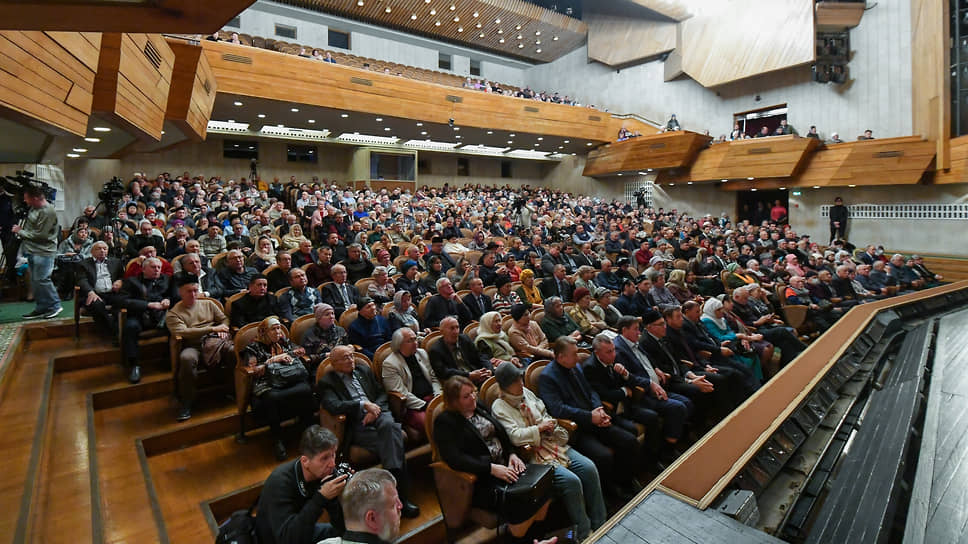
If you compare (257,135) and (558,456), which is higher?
(257,135)

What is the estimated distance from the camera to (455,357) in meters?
2.88

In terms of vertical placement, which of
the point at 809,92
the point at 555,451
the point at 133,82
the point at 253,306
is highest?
the point at 809,92

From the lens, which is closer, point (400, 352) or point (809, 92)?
point (400, 352)

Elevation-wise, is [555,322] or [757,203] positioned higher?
[757,203]

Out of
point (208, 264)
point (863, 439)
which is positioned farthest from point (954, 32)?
point (208, 264)

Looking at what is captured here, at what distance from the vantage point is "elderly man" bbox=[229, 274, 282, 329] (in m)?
3.05


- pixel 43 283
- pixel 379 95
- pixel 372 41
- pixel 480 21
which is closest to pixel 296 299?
pixel 43 283

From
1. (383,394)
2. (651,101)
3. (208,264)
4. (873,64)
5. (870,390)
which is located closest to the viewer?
(383,394)

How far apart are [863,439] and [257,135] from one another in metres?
12.6

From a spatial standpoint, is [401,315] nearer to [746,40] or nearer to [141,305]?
[141,305]

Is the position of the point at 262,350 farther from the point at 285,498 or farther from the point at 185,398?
the point at 285,498

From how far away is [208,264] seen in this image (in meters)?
4.15

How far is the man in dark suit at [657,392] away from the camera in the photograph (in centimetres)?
273

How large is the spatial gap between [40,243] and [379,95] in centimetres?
756
